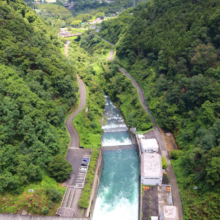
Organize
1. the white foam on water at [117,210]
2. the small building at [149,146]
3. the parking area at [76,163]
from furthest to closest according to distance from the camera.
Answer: the small building at [149,146]
the parking area at [76,163]
the white foam on water at [117,210]

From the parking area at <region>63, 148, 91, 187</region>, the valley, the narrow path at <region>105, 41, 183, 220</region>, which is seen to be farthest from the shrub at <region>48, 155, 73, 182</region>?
the narrow path at <region>105, 41, 183, 220</region>

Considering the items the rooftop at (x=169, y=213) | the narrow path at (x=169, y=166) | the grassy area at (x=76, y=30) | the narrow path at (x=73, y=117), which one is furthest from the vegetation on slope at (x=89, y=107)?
the grassy area at (x=76, y=30)

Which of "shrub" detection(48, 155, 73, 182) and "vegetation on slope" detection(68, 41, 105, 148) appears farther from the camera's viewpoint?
"vegetation on slope" detection(68, 41, 105, 148)

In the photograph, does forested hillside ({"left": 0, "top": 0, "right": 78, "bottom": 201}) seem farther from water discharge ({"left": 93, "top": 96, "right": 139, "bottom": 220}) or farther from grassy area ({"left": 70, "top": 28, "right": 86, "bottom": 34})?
grassy area ({"left": 70, "top": 28, "right": 86, "bottom": 34})

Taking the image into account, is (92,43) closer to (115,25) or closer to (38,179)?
(115,25)

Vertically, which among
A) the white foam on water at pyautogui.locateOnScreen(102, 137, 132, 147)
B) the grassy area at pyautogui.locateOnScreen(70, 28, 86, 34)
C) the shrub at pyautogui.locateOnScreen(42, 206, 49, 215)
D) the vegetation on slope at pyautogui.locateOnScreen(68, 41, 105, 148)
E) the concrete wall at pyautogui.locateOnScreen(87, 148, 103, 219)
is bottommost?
the shrub at pyautogui.locateOnScreen(42, 206, 49, 215)

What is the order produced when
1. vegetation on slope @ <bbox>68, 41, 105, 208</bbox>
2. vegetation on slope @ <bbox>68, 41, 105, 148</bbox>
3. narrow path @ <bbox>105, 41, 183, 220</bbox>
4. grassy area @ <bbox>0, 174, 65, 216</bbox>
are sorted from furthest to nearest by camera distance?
1. vegetation on slope @ <bbox>68, 41, 105, 148</bbox>
2. vegetation on slope @ <bbox>68, 41, 105, 208</bbox>
3. narrow path @ <bbox>105, 41, 183, 220</bbox>
4. grassy area @ <bbox>0, 174, 65, 216</bbox>

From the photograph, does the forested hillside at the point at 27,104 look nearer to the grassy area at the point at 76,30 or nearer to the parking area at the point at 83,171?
the parking area at the point at 83,171
